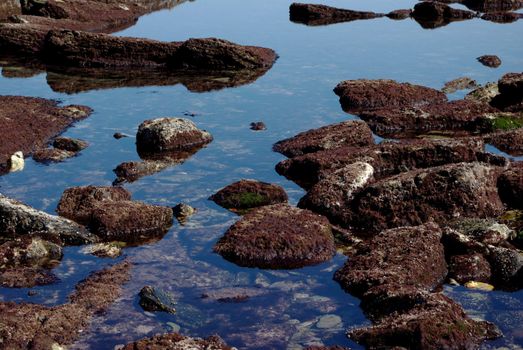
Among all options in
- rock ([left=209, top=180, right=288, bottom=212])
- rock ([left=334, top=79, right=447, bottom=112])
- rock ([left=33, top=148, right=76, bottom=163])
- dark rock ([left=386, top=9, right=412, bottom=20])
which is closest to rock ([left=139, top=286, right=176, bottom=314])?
rock ([left=209, top=180, right=288, bottom=212])

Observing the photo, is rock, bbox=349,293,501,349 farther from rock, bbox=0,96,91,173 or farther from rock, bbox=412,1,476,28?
rock, bbox=412,1,476,28

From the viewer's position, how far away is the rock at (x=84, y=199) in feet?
57.5

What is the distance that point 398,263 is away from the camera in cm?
1425

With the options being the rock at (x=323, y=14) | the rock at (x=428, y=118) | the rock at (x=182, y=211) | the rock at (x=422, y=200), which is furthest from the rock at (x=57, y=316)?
the rock at (x=323, y=14)

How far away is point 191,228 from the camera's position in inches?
667

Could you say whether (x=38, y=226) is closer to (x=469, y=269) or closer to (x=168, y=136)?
(x=168, y=136)

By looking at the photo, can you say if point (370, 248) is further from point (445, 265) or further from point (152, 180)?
point (152, 180)

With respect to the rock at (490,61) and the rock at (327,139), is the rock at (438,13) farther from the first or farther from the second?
the rock at (327,139)

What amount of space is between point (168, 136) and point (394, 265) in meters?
9.66

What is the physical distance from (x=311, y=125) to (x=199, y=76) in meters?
8.05

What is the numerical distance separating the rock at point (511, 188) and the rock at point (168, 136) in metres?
8.42

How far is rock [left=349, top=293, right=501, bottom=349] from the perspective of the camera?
1177 centimetres

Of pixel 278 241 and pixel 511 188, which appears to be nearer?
pixel 278 241

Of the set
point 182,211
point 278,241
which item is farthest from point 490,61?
point 278,241
